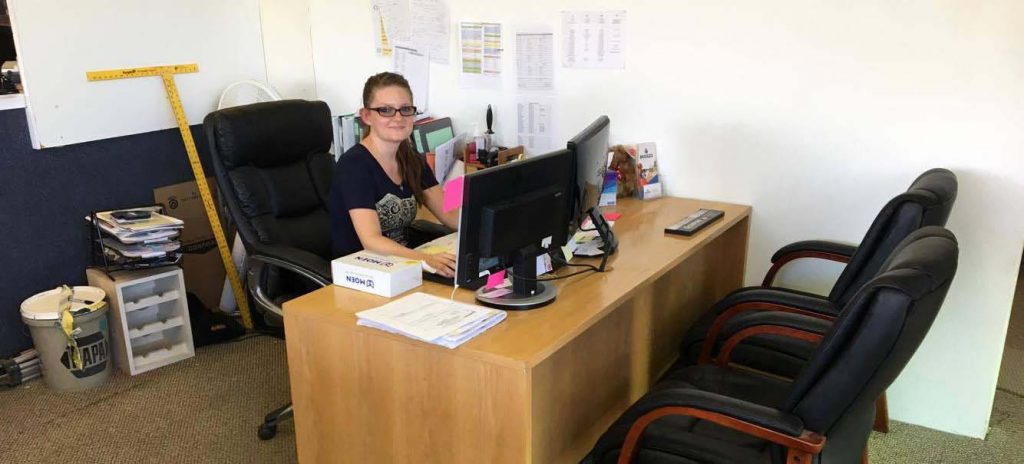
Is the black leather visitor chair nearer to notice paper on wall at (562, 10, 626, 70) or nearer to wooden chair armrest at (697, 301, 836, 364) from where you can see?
wooden chair armrest at (697, 301, 836, 364)

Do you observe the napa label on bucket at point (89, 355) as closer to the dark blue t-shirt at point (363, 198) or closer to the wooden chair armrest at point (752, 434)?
the dark blue t-shirt at point (363, 198)

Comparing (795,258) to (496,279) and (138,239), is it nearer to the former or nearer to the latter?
(496,279)

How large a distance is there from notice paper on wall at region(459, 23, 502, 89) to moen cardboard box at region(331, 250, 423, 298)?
1.44m

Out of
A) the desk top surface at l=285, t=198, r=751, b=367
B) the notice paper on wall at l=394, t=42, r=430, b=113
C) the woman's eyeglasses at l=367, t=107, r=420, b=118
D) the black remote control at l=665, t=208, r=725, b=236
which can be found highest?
the notice paper on wall at l=394, t=42, r=430, b=113

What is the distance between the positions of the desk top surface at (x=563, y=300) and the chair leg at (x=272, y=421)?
0.81 m

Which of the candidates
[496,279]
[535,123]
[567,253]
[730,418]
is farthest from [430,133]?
[730,418]

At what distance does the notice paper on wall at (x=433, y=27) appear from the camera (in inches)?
132

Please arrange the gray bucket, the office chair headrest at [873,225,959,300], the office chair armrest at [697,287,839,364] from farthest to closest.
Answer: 1. the gray bucket
2. the office chair armrest at [697,287,839,364]
3. the office chair headrest at [873,225,959,300]

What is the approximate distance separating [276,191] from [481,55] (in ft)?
3.63

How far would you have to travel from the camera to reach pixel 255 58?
12.7ft

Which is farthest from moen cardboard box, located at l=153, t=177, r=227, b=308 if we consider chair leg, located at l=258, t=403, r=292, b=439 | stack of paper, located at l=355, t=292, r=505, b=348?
stack of paper, located at l=355, t=292, r=505, b=348

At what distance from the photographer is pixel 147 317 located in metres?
3.33

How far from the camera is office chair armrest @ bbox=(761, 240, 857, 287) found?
Answer: 2590mm

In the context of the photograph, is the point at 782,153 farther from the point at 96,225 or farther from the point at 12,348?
the point at 12,348
